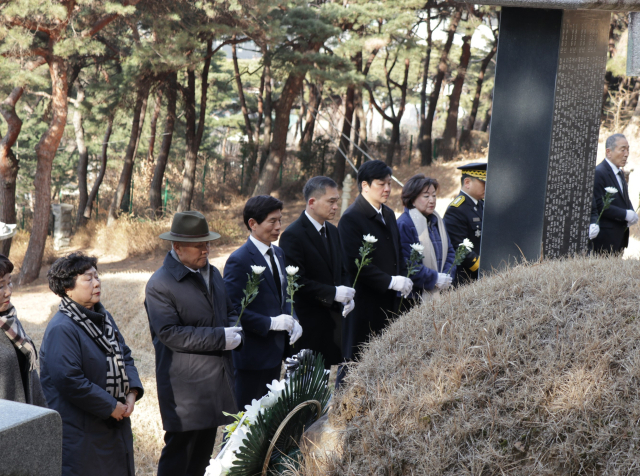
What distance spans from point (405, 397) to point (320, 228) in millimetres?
2214

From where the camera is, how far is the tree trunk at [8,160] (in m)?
13.2

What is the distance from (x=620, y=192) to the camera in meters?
5.86

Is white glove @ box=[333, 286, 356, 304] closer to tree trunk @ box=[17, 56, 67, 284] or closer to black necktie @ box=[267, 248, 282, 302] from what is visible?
black necktie @ box=[267, 248, 282, 302]

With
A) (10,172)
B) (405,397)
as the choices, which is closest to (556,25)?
(405,397)

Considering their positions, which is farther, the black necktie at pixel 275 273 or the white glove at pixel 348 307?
the white glove at pixel 348 307

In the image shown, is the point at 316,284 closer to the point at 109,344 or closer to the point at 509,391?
the point at 109,344

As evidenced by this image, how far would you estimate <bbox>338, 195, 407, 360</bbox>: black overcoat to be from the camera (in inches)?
173

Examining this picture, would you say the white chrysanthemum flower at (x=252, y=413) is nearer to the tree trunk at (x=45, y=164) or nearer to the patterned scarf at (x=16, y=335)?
the patterned scarf at (x=16, y=335)

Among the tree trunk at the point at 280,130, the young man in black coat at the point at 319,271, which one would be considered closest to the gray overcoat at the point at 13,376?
the young man in black coat at the point at 319,271

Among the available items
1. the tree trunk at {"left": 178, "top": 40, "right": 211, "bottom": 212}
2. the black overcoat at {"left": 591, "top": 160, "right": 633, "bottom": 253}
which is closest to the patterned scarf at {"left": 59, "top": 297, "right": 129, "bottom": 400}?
the black overcoat at {"left": 591, "top": 160, "right": 633, "bottom": 253}

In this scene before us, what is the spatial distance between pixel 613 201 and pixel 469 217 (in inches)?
68.0

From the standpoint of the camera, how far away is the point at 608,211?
18.7ft

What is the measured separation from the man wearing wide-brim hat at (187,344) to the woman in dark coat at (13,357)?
25.1 inches

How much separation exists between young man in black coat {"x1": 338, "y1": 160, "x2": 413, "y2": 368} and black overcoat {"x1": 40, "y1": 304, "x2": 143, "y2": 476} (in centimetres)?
189
